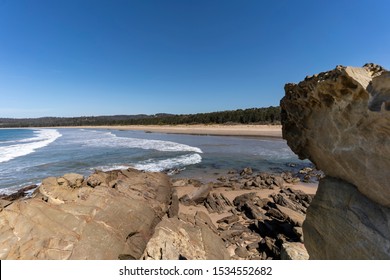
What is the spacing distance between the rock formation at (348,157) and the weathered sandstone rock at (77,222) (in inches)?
184

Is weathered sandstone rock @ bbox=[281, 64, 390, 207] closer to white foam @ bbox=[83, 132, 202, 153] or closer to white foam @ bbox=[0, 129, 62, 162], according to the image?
white foam @ bbox=[83, 132, 202, 153]

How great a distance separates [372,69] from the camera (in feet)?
12.0

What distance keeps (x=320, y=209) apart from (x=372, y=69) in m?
2.57

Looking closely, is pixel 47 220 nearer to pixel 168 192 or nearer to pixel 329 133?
pixel 168 192

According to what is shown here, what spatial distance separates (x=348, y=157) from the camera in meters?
3.85

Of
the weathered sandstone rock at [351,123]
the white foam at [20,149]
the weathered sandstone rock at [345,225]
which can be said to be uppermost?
the weathered sandstone rock at [351,123]

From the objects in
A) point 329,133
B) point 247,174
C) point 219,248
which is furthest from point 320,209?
point 247,174

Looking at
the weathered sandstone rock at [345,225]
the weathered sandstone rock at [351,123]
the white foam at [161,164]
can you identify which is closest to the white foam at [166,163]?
the white foam at [161,164]

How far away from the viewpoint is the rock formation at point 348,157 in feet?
10.9

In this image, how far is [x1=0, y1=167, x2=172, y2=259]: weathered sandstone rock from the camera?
5.22m

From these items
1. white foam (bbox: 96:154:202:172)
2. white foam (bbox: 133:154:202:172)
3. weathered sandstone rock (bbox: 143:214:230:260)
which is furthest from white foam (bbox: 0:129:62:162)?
weathered sandstone rock (bbox: 143:214:230:260)

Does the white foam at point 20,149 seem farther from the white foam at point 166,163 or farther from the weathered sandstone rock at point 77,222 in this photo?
the weathered sandstone rock at point 77,222

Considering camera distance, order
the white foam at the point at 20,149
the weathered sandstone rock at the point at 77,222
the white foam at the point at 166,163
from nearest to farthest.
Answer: the weathered sandstone rock at the point at 77,222 < the white foam at the point at 166,163 < the white foam at the point at 20,149

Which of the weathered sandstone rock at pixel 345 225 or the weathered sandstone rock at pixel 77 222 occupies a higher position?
the weathered sandstone rock at pixel 345 225
